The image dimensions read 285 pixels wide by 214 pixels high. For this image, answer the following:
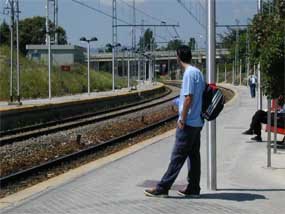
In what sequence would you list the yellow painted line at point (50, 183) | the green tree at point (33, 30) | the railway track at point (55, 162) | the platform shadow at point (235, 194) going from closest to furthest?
the platform shadow at point (235, 194) < the yellow painted line at point (50, 183) < the railway track at point (55, 162) < the green tree at point (33, 30)

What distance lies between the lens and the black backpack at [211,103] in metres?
8.49

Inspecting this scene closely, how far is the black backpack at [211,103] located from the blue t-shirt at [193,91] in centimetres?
7

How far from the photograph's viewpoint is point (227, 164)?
12000mm

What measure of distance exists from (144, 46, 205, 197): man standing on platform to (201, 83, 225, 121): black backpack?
0.24 feet

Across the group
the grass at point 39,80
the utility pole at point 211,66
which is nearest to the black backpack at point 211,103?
the utility pole at point 211,66

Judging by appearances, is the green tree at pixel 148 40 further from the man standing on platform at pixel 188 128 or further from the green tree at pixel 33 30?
the man standing on platform at pixel 188 128

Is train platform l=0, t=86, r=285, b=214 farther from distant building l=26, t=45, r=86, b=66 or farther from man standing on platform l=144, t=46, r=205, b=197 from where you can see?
distant building l=26, t=45, r=86, b=66

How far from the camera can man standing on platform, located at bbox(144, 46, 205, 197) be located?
27.3ft

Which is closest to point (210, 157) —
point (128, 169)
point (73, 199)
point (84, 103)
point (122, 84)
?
point (73, 199)

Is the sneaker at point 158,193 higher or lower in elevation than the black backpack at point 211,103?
lower

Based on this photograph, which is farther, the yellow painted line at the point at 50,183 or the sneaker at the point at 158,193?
the yellow painted line at the point at 50,183

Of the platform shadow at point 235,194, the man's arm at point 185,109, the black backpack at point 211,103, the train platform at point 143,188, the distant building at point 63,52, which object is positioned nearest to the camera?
the train platform at point 143,188

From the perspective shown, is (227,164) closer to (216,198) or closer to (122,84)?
(216,198)

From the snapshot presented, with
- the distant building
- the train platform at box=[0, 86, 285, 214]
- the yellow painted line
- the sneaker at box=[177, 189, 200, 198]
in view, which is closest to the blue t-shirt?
the sneaker at box=[177, 189, 200, 198]
